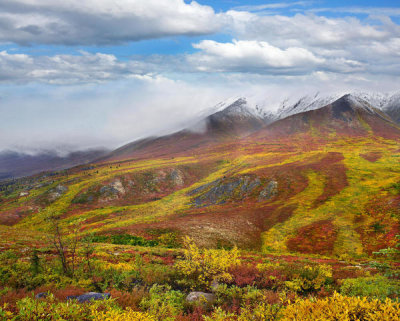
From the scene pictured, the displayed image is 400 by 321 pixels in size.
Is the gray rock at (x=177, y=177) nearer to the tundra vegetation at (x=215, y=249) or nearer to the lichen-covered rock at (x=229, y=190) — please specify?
the tundra vegetation at (x=215, y=249)

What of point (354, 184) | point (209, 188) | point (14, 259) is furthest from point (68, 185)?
point (354, 184)

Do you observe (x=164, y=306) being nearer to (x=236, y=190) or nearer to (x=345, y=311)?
(x=345, y=311)

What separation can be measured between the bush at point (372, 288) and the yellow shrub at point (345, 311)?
4520 millimetres

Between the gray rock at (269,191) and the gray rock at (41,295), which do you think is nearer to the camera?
the gray rock at (41,295)

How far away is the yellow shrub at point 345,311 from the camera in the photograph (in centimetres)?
673

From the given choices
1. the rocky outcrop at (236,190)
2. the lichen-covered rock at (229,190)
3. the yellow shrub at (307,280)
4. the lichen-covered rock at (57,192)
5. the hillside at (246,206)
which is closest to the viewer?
the yellow shrub at (307,280)

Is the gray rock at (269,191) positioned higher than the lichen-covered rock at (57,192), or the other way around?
the lichen-covered rock at (57,192)

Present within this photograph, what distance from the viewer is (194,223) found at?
4450 cm

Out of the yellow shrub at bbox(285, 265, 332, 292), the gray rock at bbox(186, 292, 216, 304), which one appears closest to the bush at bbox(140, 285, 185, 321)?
the gray rock at bbox(186, 292, 216, 304)

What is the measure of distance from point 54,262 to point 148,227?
25557 millimetres

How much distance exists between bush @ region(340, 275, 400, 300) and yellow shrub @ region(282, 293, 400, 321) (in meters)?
4.52

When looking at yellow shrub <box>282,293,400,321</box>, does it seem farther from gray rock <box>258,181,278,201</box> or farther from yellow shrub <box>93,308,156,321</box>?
gray rock <box>258,181,278,201</box>

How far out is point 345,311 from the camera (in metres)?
6.94

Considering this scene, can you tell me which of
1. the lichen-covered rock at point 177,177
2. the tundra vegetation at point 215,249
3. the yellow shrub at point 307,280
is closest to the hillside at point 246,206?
the lichen-covered rock at point 177,177
